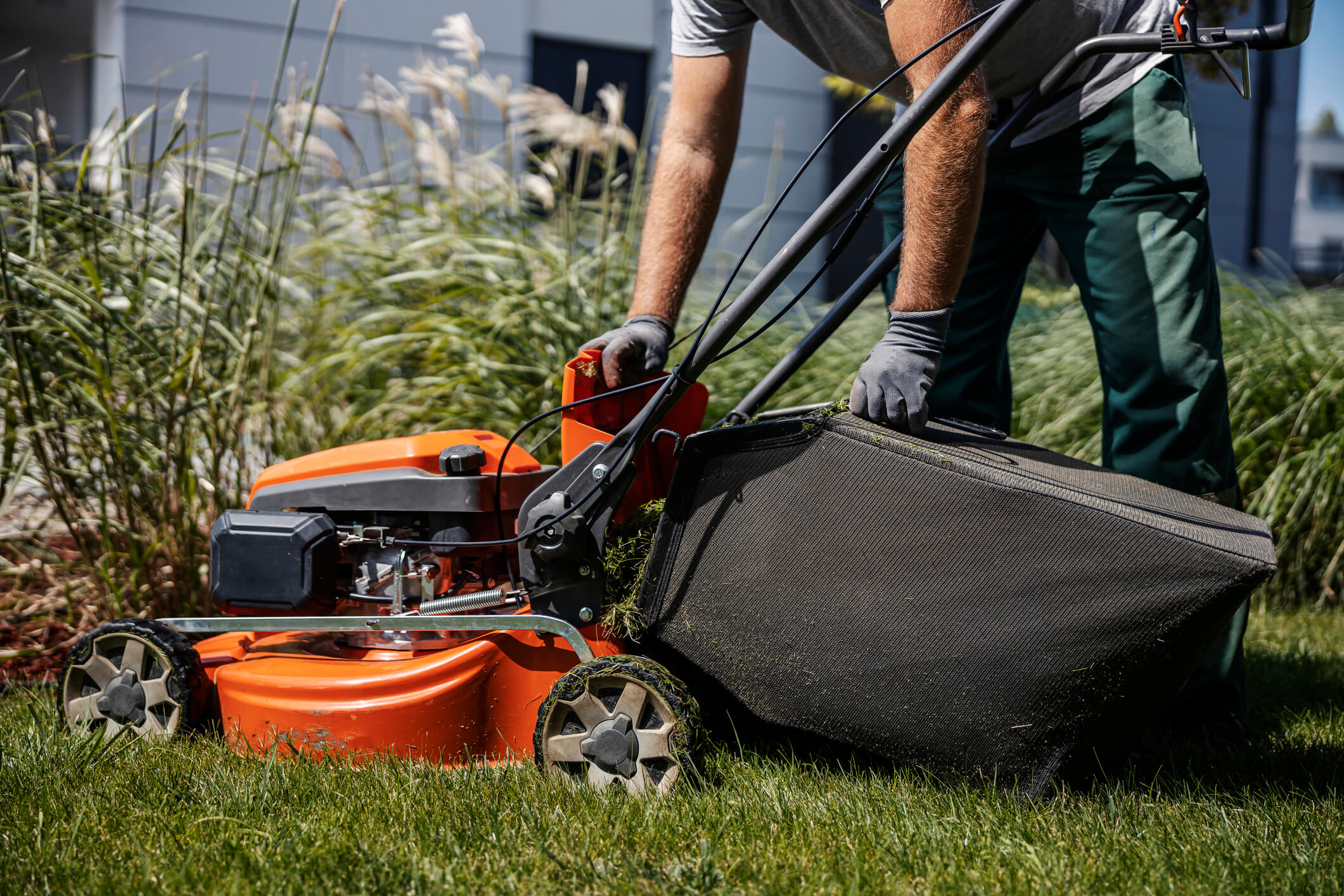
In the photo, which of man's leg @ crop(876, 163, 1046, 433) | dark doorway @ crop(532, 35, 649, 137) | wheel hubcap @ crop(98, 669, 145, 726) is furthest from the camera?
dark doorway @ crop(532, 35, 649, 137)

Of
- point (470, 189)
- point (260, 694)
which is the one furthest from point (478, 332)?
point (260, 694)

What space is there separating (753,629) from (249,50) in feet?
19.5

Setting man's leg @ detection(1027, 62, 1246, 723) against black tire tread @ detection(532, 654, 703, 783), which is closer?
black tire tread @ detection(532, 654, 703, 783)

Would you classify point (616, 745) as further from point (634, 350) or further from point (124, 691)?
point (124, 691)

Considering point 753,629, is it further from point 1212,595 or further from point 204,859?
point 204,859

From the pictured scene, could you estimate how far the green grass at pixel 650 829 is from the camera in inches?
53.8

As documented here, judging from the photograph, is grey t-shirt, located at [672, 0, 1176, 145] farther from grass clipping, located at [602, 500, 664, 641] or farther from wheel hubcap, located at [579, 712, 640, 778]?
wheel hubcap, located at [579, 712, 640, 778]

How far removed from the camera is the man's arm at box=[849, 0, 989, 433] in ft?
5.30

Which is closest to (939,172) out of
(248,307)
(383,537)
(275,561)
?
(383,537)

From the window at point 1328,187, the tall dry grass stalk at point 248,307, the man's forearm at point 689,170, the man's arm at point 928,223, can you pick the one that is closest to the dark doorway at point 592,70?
the tall dry grass stalk at point 248,307

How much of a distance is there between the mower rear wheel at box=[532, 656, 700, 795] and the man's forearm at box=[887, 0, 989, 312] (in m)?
0.70

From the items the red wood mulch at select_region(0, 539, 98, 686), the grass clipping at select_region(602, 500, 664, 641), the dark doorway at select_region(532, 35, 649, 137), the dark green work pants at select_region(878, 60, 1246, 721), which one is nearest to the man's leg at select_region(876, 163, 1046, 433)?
the dark green work pants at select_region(878, 60, 1246, 721)

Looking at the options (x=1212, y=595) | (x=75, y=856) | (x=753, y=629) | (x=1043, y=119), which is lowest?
(x=75, y=856)

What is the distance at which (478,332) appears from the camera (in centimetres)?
352
